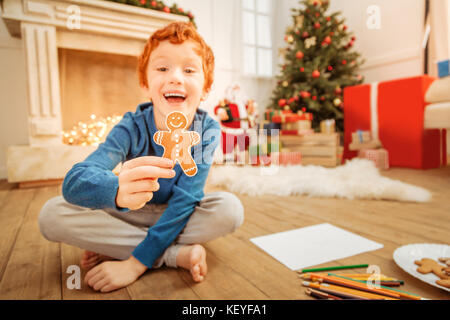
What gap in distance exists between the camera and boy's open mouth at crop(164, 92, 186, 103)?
0.83 feet

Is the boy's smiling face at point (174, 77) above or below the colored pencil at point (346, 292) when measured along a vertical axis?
above

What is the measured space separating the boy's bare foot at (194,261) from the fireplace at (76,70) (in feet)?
1.00

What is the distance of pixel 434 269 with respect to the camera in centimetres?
52

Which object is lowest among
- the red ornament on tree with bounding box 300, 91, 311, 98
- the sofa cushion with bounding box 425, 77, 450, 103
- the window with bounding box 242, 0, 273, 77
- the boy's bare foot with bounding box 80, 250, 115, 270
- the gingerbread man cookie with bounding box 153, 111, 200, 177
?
the boy's bare foot with bounding box 80, 250, 115, 270

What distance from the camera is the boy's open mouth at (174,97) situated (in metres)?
0.25

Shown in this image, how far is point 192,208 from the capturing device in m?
0.61

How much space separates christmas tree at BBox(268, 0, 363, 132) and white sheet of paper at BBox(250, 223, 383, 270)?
1839 millimetres

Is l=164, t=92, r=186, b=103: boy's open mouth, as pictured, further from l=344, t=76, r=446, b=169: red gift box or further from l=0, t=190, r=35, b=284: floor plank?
l=344, t=76, r=446, b=169: red gift box

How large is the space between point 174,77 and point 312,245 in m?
0.59

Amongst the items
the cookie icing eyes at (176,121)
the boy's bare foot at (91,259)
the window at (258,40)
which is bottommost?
the boy's bare foot at (91,259)

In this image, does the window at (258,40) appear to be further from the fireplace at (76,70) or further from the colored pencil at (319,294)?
the colored pencil at (319,294)

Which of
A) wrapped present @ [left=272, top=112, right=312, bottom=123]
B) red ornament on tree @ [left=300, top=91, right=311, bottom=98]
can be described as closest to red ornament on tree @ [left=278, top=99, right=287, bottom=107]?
red ornament on tree @ [left=300, top=91, right=311, bottom=98]

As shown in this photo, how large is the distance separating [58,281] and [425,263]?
70cm

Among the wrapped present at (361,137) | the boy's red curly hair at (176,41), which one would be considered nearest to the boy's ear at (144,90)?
the boy's red curly hair at (176,41)
